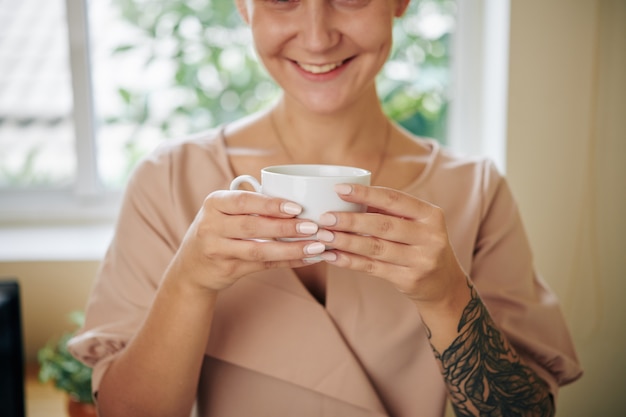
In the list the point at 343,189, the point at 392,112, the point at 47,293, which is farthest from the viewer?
the point at 392,112

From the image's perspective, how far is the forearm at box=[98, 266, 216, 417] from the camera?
99cm

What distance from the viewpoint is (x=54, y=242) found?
7.12 ft

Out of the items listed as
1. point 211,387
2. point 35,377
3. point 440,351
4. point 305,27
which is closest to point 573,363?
point 440,351

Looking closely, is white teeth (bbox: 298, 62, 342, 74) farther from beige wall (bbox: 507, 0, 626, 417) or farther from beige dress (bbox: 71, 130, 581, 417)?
beige wall (bbox: 507, 0, 626, 417)

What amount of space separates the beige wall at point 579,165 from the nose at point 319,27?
0.80 metres

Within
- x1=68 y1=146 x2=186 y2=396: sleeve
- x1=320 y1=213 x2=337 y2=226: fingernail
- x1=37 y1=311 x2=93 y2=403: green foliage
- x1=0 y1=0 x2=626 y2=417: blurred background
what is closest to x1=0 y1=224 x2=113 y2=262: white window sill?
x1=0 y1=0 x2=626 y2=417: blurred background

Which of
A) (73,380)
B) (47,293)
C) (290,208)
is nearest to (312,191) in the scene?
(290,208)

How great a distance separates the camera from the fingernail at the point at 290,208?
0.79m

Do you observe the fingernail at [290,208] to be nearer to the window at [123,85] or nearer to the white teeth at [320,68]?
the white teeth at [320,68]

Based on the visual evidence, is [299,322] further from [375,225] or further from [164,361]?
[375,225]

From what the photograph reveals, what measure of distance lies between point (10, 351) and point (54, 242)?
125 cm

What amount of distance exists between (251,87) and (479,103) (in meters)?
0.80

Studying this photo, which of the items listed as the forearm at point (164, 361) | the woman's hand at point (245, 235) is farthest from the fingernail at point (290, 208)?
the forearm at point (164, 361)

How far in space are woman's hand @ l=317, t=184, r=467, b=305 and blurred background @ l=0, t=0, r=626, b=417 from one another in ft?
3.26
